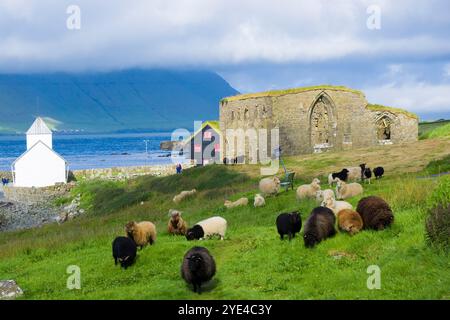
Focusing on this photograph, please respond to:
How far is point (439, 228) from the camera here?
1367 centimetres

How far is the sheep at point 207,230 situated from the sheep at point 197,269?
17.6ft

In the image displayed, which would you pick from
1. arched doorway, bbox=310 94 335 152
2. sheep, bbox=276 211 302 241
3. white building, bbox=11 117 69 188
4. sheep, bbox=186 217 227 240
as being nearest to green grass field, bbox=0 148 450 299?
sheep, bbox=276 211 302 241

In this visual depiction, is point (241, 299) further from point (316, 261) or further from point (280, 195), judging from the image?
point (280, 195)

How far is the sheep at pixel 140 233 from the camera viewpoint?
17.9 meters

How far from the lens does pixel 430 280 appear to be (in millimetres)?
12344

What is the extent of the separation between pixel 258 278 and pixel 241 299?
200cm

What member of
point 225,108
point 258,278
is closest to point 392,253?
point 258,278

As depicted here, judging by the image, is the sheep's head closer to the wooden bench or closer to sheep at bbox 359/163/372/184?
the wooden bench

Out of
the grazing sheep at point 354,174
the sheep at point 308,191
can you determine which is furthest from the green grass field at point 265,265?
the grazing sheep at point 354,174

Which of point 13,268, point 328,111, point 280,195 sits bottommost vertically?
point 13,268

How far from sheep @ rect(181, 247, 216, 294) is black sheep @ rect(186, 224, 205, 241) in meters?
5.33

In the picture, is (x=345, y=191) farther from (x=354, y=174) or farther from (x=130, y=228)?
(x=130, y=228)

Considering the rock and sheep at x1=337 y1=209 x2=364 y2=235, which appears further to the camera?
sheep at x1=337 y1=209 x2=364 y2=235

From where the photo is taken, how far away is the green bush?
13555 mm
